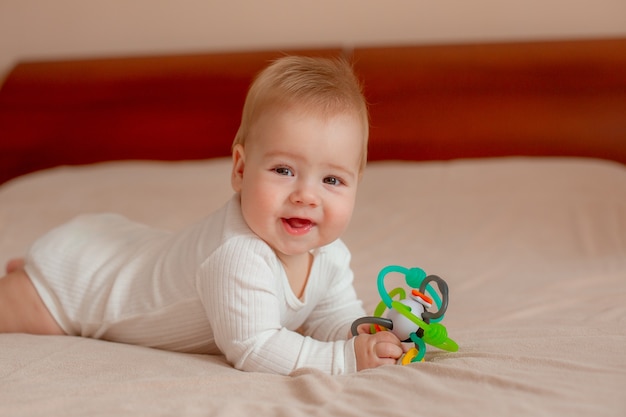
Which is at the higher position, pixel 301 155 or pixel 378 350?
pixel 301 155

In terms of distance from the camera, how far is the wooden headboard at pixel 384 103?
255 cm

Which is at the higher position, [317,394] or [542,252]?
[542,252]

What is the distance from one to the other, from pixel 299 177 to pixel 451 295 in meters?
0.56

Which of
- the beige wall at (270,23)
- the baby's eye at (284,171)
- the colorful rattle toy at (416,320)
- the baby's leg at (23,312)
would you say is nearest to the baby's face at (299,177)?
the baby's eye at (284,171)

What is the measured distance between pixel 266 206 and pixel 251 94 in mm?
189

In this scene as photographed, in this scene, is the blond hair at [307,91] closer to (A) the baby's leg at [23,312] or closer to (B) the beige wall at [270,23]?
(A) the baby's leg at [23,312]

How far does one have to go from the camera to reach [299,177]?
119 cm

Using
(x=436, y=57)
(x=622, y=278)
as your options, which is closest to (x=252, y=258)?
(x=622, y=278)

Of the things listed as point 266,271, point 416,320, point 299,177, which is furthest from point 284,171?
point 416,320

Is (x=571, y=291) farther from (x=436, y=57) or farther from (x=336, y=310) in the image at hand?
(x=436, y=57)

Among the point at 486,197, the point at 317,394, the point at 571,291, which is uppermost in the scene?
the point at 486,197

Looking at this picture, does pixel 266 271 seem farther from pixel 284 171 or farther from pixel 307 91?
pixel 307 91

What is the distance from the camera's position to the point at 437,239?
78.2 inches

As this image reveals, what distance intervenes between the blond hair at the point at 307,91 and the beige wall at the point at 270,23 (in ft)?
5.02
